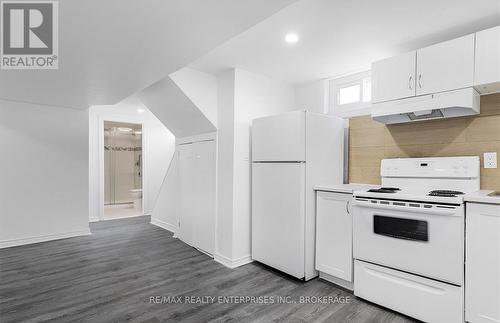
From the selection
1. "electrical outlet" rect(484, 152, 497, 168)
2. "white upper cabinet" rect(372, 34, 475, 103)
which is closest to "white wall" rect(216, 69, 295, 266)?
"white upper cabinet" rect(372, 34, 475, 103)

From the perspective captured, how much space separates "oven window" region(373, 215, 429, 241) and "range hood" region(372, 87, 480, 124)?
3.28 ft

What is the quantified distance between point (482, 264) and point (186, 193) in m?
3.46

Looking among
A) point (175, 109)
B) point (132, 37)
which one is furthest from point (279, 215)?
point (132, 37)

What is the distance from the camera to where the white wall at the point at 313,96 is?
3537 millimetres

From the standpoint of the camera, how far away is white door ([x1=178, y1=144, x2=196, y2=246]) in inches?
153

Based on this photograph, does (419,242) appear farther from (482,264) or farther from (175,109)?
(175,109)

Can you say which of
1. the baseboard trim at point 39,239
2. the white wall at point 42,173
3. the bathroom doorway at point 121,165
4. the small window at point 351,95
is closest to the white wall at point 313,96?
the small window at point 351,95

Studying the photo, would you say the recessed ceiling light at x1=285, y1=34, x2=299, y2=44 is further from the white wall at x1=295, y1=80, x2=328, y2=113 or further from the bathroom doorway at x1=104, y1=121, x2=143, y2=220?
the bathroom doorway at x1=104, y1=121, x2=143, y2=220

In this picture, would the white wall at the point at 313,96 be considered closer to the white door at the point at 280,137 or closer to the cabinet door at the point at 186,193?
the white door at the point at 280,137

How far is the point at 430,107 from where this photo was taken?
2256 mm

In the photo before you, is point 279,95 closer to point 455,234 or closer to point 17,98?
point 455,234

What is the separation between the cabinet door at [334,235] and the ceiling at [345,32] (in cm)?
150

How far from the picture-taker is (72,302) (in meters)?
2.28

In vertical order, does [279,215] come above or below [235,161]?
below
